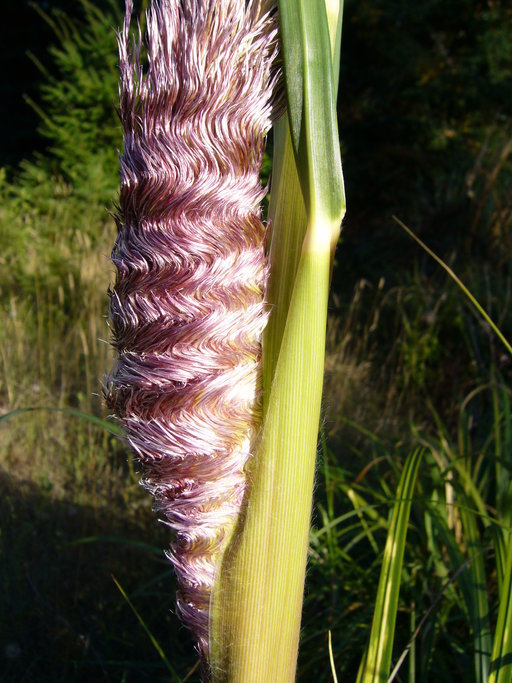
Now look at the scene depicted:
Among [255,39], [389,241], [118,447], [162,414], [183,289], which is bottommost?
[118,447]

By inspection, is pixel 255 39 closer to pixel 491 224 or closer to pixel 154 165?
pixel 154 165

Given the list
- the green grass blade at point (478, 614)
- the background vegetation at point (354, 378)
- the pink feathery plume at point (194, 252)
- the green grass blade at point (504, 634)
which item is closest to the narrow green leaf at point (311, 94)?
the pink feathery plume at point (194, 252)

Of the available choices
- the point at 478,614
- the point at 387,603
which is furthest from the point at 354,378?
the point at 387,603

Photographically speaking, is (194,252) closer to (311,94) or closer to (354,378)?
(311,94)

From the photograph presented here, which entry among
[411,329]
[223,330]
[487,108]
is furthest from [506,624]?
[487,108]

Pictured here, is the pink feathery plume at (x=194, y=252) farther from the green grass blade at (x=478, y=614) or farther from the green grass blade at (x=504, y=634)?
the green grass blade at (x=478, y=614)
